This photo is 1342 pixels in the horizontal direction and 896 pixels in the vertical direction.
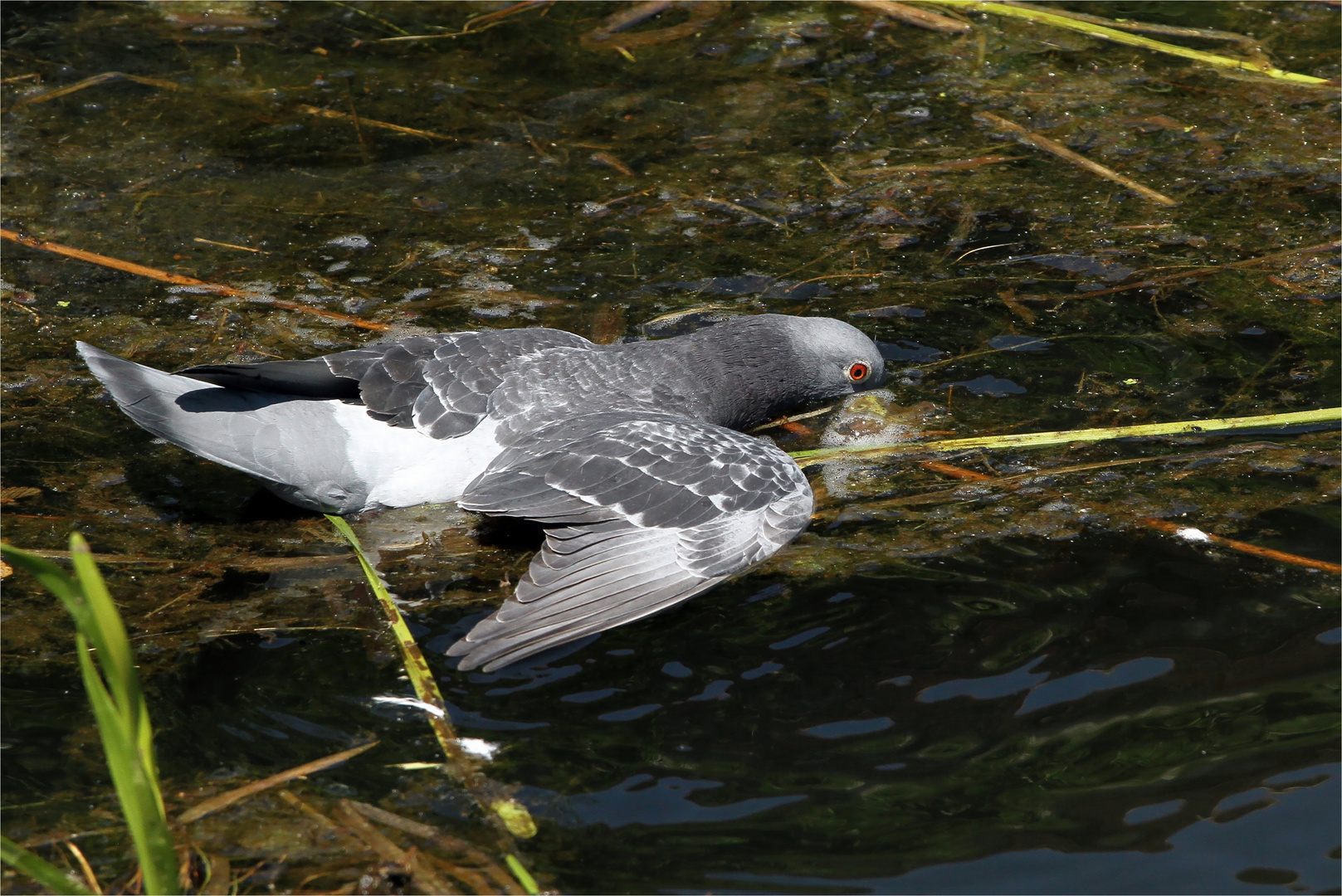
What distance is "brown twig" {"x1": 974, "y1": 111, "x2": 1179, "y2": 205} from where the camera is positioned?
20.7ft

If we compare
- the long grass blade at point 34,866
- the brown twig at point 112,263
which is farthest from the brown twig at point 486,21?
the long grass blade at point 34,866

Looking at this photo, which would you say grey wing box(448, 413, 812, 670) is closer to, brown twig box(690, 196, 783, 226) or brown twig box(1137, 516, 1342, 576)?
brown twig box(1137, 516, 1342, 576)

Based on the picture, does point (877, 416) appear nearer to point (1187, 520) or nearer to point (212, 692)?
point (1187, 520)

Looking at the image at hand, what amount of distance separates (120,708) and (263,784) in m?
0.89

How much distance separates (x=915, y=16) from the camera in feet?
27.0

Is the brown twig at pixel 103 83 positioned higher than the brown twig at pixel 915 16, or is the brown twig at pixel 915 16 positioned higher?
the brown twig at pixel 915 16

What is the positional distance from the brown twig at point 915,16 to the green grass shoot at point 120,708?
718cm

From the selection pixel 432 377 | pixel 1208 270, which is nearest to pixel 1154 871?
pixel 432 377

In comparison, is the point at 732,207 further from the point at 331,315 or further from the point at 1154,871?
the point at 1154,871

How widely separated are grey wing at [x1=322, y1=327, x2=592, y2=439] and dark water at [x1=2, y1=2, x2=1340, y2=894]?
378 mm

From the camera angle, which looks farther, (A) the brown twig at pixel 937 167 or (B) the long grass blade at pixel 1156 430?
(A) the brown twig at pixel 937 167

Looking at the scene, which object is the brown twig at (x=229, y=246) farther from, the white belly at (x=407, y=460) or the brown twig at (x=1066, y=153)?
the brown twig at (x=1066, y=153)

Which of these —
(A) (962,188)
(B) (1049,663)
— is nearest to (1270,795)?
(B) (1049,663)

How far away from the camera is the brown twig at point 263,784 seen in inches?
122
